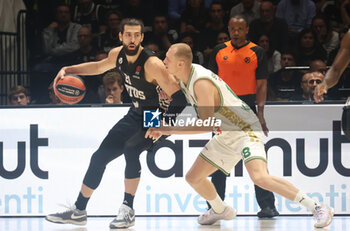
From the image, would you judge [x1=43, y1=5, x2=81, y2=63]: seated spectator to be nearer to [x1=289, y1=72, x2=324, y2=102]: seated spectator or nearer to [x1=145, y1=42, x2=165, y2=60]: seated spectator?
[x1=145, y1=42, x2=165, y2=60]: seated spectator

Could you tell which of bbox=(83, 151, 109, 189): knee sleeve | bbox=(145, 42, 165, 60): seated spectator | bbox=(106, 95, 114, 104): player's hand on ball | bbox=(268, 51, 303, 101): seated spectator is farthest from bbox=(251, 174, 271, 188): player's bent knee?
bbox=(145, 42, 165, 60): seated spectator

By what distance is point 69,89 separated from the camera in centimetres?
716

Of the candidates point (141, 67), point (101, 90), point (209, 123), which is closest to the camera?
point (209, 123)

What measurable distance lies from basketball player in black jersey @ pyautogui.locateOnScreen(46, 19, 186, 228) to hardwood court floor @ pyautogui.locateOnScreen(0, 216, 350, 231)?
151 millimetres

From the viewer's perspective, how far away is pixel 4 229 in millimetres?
6516

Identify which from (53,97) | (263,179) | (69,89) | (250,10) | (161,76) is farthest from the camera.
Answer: (250,10)

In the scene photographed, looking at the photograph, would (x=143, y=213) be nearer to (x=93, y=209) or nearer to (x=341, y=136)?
(x=93, y=209)

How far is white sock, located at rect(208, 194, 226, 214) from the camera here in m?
6.70

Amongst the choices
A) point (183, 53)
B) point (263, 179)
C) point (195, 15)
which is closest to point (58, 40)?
point (195, 15)

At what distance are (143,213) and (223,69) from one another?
6.08 feet

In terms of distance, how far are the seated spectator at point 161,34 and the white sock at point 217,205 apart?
3516 millimetres

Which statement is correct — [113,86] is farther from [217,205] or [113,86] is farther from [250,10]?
[250,10]

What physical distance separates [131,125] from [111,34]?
11.3 ft

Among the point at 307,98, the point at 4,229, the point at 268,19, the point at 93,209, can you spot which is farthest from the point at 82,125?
the point at 268,19
